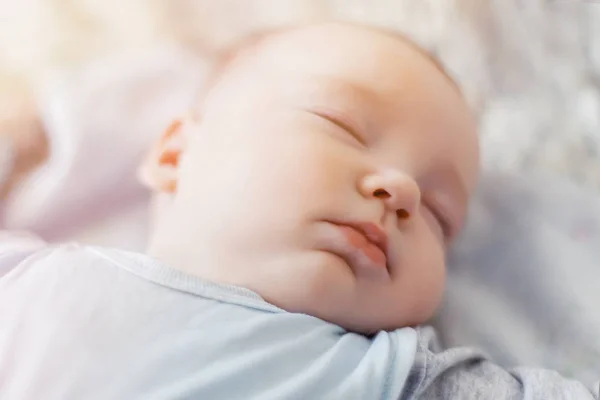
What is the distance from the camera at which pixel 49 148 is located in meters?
1.13

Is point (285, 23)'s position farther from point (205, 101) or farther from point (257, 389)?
point (257, 389)

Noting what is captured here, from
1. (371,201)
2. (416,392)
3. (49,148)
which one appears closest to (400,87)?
(371,201)

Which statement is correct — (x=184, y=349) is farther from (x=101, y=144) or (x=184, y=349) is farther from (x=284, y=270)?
(x=101, y=144)

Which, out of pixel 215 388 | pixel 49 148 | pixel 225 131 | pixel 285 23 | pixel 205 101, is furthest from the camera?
pixel 285 23

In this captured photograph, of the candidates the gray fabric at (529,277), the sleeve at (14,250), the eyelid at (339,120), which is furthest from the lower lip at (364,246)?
the sleeve at (14,250)

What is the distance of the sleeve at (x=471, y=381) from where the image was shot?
812mm

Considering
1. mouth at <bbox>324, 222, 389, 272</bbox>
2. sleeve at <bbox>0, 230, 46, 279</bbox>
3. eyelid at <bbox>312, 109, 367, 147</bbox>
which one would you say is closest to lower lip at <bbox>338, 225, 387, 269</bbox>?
mouth at <bbox>324, 222, 389, 272</bbox>

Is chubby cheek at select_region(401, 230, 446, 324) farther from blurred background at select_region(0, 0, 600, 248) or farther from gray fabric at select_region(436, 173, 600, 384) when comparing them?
blurred background at select_region(0, 0, 600, 248)

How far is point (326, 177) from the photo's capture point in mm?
817

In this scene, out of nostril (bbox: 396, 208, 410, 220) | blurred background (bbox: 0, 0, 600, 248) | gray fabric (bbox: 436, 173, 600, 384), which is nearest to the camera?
nostril (bbox: 396, 208, 410, 220)

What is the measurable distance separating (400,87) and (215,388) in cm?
41

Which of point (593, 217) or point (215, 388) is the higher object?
point (593, 217)

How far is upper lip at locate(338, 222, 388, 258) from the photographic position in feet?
2.66

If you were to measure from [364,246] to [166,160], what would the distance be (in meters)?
0.30
